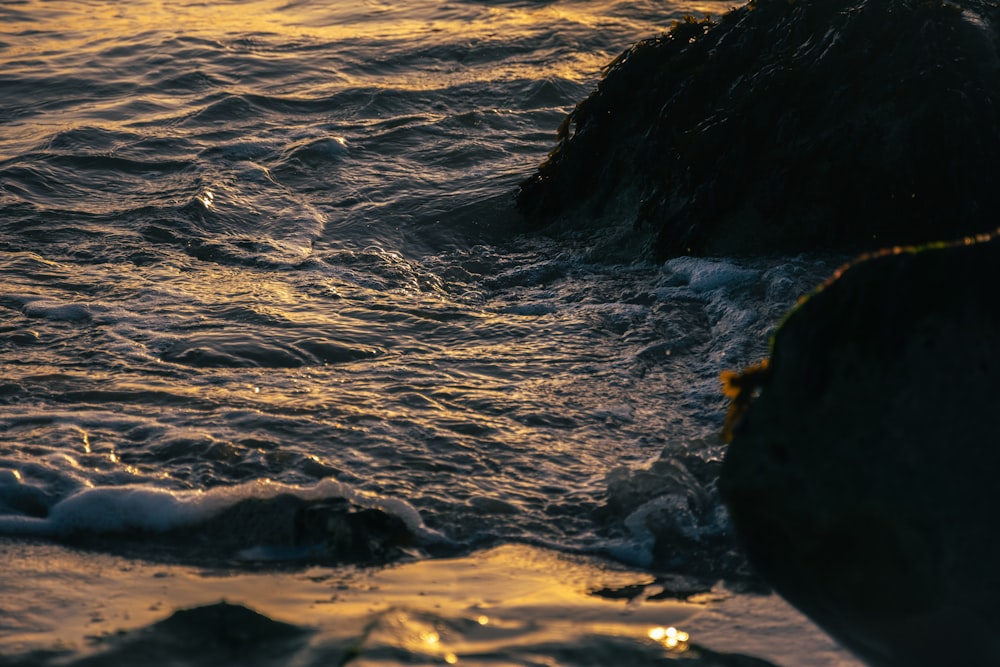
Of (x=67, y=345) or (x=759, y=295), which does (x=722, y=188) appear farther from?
(x=67, y=345)

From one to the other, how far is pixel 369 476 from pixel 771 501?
170 cm

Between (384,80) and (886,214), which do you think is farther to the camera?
(384,80)

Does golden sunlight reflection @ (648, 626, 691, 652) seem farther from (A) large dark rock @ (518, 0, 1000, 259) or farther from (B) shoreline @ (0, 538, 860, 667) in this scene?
(A) large dark rock @ (518, 0, 1000, 259)

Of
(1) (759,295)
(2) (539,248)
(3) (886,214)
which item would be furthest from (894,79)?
(2) (539,248)

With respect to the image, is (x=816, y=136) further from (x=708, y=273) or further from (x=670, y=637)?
(x=670, y=637)

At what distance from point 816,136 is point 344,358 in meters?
2.74

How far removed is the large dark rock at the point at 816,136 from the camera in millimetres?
5426

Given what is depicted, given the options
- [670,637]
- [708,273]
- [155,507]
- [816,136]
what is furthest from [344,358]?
[816,136]

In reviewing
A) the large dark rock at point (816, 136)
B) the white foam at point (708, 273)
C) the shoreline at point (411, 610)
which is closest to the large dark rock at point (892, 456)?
the shoreline at point (411, 610)

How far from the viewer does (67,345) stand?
189 inches

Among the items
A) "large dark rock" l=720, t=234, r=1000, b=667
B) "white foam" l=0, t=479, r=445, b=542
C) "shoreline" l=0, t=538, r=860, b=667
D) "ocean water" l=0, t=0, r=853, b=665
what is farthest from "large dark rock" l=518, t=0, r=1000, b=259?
"large dark rock" l=720, t=234, r=1000, b=667

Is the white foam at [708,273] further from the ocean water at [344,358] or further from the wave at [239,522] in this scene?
the wave at [239,522]

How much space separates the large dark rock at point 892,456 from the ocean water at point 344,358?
42cm

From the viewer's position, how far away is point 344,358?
15.5 feet
